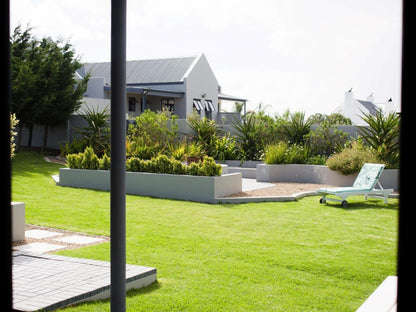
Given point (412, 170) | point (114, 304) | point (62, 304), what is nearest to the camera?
point (412, 170)

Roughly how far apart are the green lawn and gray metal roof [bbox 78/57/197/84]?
24468mm

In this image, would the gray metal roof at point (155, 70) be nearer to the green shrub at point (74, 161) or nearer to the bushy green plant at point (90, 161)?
the green shrub at point (74, 161)

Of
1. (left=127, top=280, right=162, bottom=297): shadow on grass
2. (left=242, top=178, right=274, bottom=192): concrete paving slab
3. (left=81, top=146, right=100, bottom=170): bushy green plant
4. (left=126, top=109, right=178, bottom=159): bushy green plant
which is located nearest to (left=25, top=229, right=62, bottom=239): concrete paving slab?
(left=127, top=280, right=162, bottom=297): shadow on grass

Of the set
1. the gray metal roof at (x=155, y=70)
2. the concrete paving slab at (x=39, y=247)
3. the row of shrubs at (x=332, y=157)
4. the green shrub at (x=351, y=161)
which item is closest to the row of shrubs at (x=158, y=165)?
the row of shrubs at (x=332, y=157)

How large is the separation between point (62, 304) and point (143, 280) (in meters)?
1.08

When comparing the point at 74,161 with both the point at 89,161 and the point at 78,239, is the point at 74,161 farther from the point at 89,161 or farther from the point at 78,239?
the point at 78,239

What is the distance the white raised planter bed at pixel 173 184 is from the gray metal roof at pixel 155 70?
886 inches

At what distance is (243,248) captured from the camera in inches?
268

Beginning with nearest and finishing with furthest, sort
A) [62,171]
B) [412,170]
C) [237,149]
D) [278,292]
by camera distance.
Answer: [412,170]
[278,292]
[62,171]
[237,149]

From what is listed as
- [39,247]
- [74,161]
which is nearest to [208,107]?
[74,161]

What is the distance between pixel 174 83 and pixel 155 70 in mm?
2794

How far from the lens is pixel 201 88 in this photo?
3644cm

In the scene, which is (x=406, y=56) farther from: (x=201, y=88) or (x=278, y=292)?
(x=201, y=88)

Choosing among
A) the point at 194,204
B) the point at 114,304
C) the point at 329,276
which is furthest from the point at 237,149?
the point at 114,304
